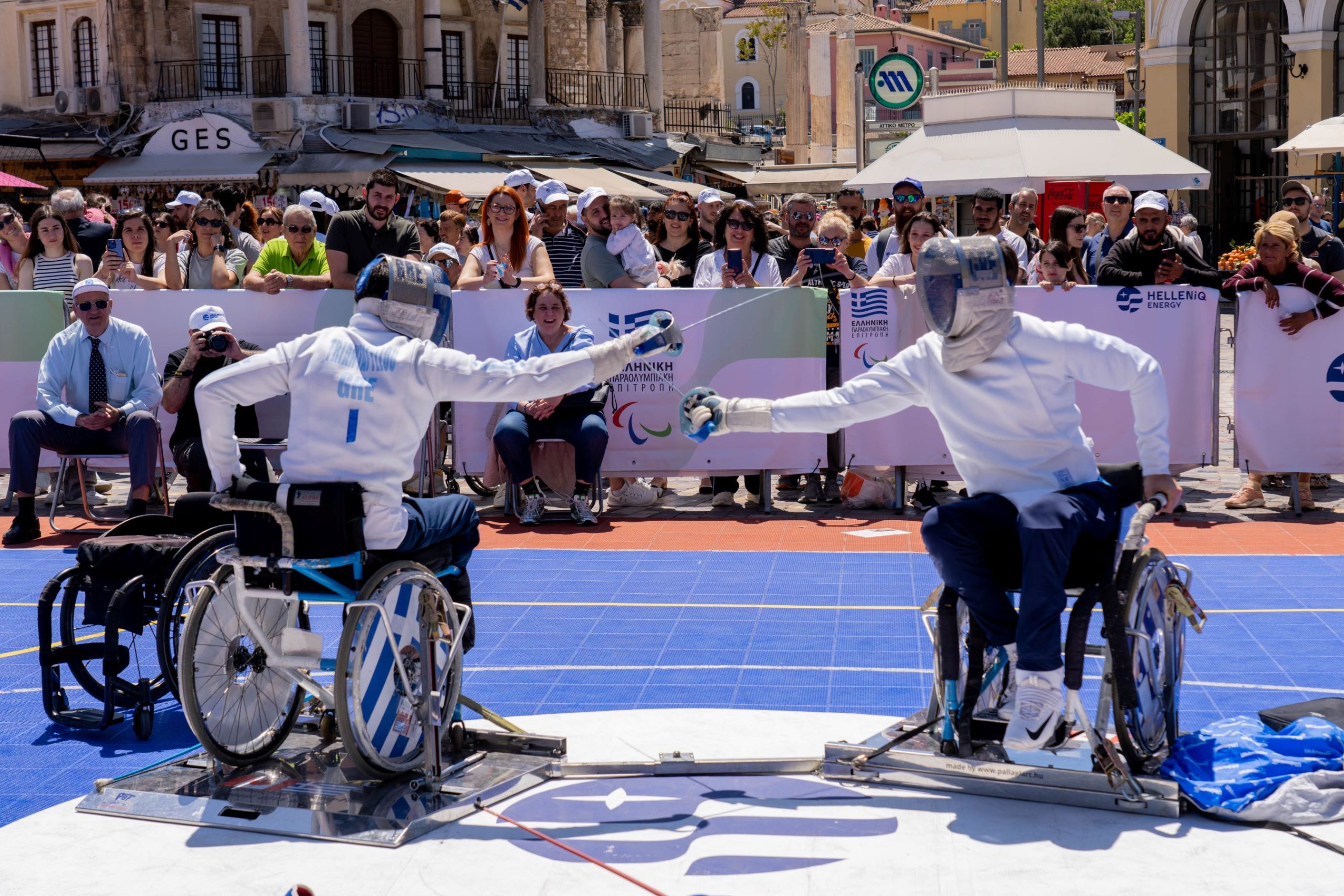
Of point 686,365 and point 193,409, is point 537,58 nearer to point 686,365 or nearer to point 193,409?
point 686,365

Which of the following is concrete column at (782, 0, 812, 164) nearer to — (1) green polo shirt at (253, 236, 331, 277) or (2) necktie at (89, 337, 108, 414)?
(1) green polo shirt at (253, 236, 331, 277)

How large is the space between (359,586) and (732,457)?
613cm

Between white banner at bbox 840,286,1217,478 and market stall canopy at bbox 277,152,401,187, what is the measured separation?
73.5ft

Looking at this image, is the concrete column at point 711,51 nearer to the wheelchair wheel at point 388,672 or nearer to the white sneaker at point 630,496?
the white sneaker at point 630,496

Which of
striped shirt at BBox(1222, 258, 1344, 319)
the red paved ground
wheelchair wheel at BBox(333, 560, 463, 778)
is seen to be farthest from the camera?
striped shirt at BBox(1222, 258, 1344, 319)

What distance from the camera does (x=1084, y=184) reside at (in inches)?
872

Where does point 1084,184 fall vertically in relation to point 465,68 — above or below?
below

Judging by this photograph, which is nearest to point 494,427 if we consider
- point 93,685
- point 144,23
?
point 93,685

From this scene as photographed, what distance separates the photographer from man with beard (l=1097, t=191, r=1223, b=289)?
11.1 metres

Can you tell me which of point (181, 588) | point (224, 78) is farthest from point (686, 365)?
point (224, 78)

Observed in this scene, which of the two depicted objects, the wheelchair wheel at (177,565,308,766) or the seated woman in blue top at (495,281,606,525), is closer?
the wheelchair wheel at (177,565,308,766)

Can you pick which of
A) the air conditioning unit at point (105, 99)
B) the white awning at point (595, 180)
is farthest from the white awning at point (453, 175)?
the air conditioning unit at point (105, 99)

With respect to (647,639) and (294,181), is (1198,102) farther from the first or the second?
(647,639)

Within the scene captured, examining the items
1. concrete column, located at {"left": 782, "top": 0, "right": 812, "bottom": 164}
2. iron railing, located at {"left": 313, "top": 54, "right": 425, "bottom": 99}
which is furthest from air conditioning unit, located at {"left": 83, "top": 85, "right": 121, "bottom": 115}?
concrete column, located at {"left": 782, "top": 0, "right": 812, "bottom": 164}
